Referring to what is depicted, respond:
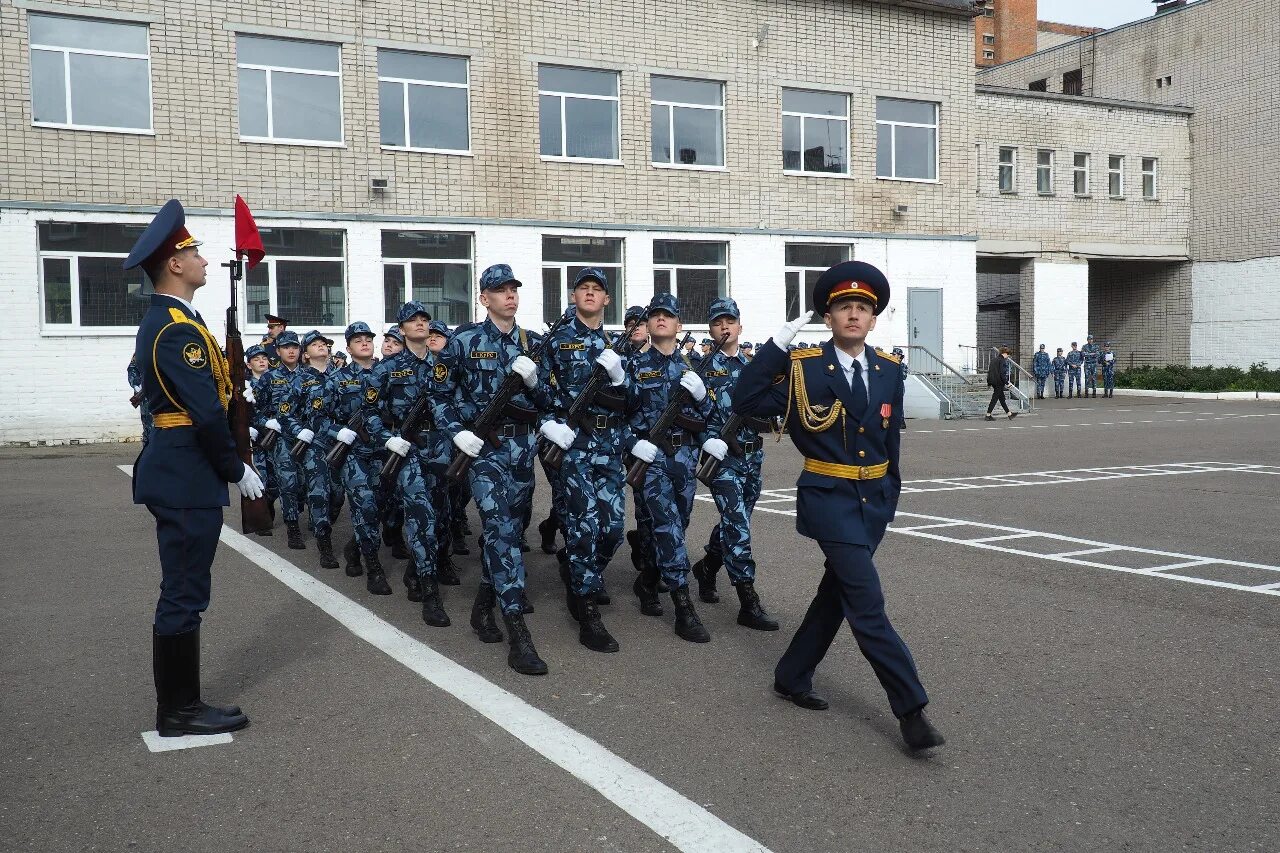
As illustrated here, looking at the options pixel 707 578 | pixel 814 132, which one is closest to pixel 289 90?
pixel 814 132

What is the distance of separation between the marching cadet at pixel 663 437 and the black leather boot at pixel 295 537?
12.8 ft

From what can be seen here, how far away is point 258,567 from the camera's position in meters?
8.87

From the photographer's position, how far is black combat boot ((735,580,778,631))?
662 centimetres

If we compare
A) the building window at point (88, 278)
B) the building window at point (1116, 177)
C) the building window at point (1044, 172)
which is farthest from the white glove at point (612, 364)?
the building window at point (1116, 177)

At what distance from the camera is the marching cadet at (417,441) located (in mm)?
7168

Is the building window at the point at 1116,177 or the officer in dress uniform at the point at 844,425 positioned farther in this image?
the building window at the point at 1116,177

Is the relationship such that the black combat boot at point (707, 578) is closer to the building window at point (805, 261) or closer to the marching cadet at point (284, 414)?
the marching cadet at point (284, 414)

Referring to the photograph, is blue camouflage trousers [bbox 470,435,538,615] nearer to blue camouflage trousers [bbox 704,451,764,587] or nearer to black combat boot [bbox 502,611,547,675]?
black combat boot [bbox 502,611,547,675]

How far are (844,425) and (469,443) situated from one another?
2192mm

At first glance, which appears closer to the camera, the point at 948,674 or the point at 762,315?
the point at 948,674

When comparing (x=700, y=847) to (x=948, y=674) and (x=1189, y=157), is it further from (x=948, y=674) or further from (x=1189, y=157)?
(x=1189, y=157)

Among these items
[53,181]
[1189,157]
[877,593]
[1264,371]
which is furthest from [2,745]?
[1189,157]

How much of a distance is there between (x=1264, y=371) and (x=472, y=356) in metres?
35.9

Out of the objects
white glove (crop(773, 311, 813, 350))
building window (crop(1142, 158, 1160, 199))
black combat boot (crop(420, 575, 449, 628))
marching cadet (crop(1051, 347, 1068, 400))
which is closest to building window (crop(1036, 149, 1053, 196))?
building window (crop(1142, 158, 1160, 199))
